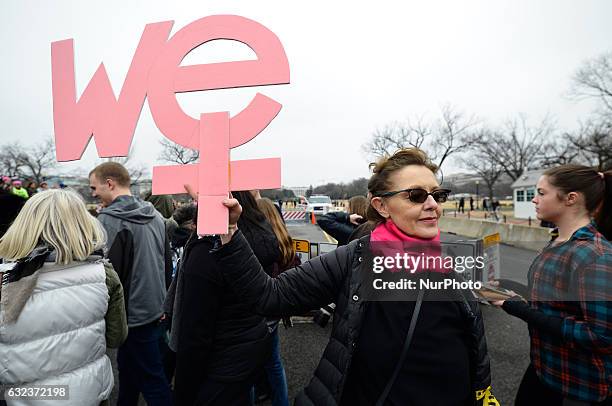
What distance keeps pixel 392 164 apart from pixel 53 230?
1.70 m

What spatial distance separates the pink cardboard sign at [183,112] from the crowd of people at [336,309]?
13 centimetres

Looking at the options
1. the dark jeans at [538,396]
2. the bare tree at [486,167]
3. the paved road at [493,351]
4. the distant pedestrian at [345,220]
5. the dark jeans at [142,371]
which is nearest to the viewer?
the dark jeans at [538,396]

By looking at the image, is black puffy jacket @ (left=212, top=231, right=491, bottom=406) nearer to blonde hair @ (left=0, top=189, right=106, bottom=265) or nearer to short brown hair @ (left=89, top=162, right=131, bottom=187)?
blonde hair @ (left=0, top=189, right=106, bottom=265)

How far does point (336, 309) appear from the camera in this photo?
136 cm

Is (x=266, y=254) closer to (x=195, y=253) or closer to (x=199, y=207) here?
(x=195, y=253)

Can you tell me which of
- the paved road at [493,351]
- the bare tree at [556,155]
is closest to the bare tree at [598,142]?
the bare tree at [556,155]

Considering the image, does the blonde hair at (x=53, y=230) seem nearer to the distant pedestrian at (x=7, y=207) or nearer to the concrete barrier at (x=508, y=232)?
the distant pedestrian at (x=7, y=207)

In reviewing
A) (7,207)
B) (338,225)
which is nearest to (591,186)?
(338,225)

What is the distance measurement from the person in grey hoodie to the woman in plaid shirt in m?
2.34

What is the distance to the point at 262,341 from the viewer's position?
1.85 metres

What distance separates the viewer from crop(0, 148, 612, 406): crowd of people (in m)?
1.20

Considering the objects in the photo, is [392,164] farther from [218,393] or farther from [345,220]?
[345,220]

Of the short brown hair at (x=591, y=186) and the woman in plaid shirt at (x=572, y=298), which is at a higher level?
the short brown hair at (x=591, y=186)

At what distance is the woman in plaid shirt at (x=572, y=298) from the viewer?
143 cm
